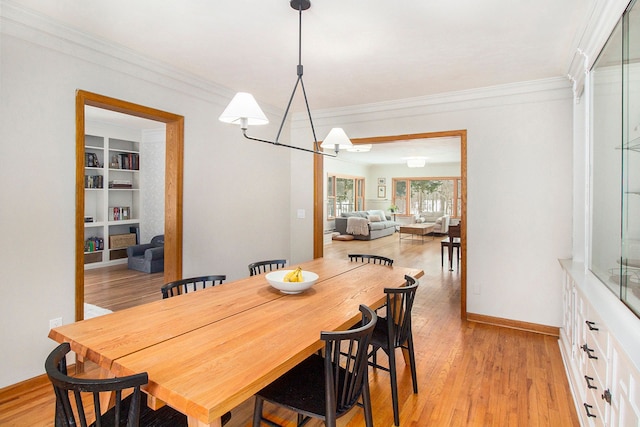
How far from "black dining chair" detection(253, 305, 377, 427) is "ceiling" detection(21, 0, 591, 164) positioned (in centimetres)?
189

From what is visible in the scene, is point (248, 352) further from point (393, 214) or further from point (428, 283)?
point (393, 214)

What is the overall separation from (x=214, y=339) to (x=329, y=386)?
0.53 metres

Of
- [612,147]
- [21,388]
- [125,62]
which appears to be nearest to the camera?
[612,147]

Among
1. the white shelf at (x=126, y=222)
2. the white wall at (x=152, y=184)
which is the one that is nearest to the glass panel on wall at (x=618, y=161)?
the white wall at (x=152, y=184)

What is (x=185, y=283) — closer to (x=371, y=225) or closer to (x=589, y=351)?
(x=589, y=351)

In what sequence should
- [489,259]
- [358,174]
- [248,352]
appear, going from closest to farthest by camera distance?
[248,352] → [489,259] → [358,174]

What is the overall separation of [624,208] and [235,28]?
2.55 metres

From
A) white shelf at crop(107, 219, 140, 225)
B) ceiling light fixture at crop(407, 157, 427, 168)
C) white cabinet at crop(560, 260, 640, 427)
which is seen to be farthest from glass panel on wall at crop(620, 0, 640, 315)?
ceiling light fixture at crop(407, 157, 427, 168)

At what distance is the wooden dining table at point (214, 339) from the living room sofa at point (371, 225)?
332 inches

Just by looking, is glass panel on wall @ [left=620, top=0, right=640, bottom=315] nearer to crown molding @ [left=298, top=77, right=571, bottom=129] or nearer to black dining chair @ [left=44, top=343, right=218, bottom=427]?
crown molding @ [left=298, top=77, right=571, bottom=129]

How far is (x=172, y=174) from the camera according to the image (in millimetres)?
3396

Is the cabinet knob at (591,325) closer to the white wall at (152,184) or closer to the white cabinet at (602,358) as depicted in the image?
the white cabinet at (602,358)

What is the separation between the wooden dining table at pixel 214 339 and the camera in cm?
114

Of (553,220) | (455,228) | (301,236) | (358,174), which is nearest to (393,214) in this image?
(358,174)
